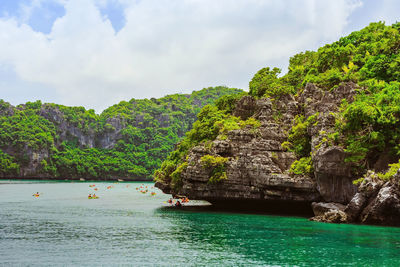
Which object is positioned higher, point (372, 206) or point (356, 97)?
point (356, 97)

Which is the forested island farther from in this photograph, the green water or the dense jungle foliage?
the green water

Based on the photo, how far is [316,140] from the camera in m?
32.1

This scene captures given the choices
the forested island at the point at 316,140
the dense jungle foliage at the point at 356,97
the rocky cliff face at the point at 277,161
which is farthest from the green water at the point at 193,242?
the dense jungle foliage at the point at 356,97

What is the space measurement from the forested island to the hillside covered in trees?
93.0 meters

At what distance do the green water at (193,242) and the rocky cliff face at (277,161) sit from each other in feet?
8.66

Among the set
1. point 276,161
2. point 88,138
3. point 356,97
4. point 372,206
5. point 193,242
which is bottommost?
point 193,242

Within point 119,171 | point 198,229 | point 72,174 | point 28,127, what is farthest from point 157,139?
point 198,229

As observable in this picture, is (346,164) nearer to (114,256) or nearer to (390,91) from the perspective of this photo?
(390,91)

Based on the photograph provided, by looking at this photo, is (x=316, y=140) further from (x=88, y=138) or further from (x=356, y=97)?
(x=88, y=138)

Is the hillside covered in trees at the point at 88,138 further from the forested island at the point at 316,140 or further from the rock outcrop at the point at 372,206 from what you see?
the rock outcrop at the point at 372,206

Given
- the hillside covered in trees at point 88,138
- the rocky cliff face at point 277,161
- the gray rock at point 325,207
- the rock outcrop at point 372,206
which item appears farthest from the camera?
the hillside covered in trees at point 88,138

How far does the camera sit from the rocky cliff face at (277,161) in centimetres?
3091

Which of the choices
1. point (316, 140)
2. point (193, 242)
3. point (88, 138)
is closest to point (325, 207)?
point (316, 140)

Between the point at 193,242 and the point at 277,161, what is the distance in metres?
14.2
